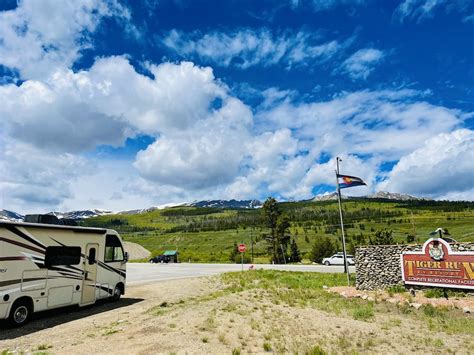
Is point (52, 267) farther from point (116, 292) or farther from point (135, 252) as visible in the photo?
point (135, 252)

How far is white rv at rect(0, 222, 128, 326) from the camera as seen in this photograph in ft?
38.3

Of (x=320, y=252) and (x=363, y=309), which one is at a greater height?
(x=320, y=252)

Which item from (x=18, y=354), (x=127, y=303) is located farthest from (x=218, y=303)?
(x=18, y=354)

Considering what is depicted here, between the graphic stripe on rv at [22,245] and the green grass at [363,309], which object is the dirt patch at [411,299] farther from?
the graphic stripe on rv at [22,245]

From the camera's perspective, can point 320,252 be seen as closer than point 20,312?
No

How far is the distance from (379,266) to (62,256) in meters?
16.0

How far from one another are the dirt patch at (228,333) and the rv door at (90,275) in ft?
3.27

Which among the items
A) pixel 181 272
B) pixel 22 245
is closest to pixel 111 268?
pixel 22 245

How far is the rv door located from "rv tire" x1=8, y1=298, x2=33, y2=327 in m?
2.68

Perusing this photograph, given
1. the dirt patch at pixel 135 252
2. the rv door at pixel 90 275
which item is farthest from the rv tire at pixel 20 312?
the dirt patch at pixel 135 252

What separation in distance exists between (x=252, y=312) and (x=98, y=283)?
7066mm

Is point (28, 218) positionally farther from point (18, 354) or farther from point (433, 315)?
point (433, 315)

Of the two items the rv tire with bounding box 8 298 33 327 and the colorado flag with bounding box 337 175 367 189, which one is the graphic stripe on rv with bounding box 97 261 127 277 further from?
the colorado flag with bounding box 337 175 367 189

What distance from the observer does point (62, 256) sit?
45.1 feet
